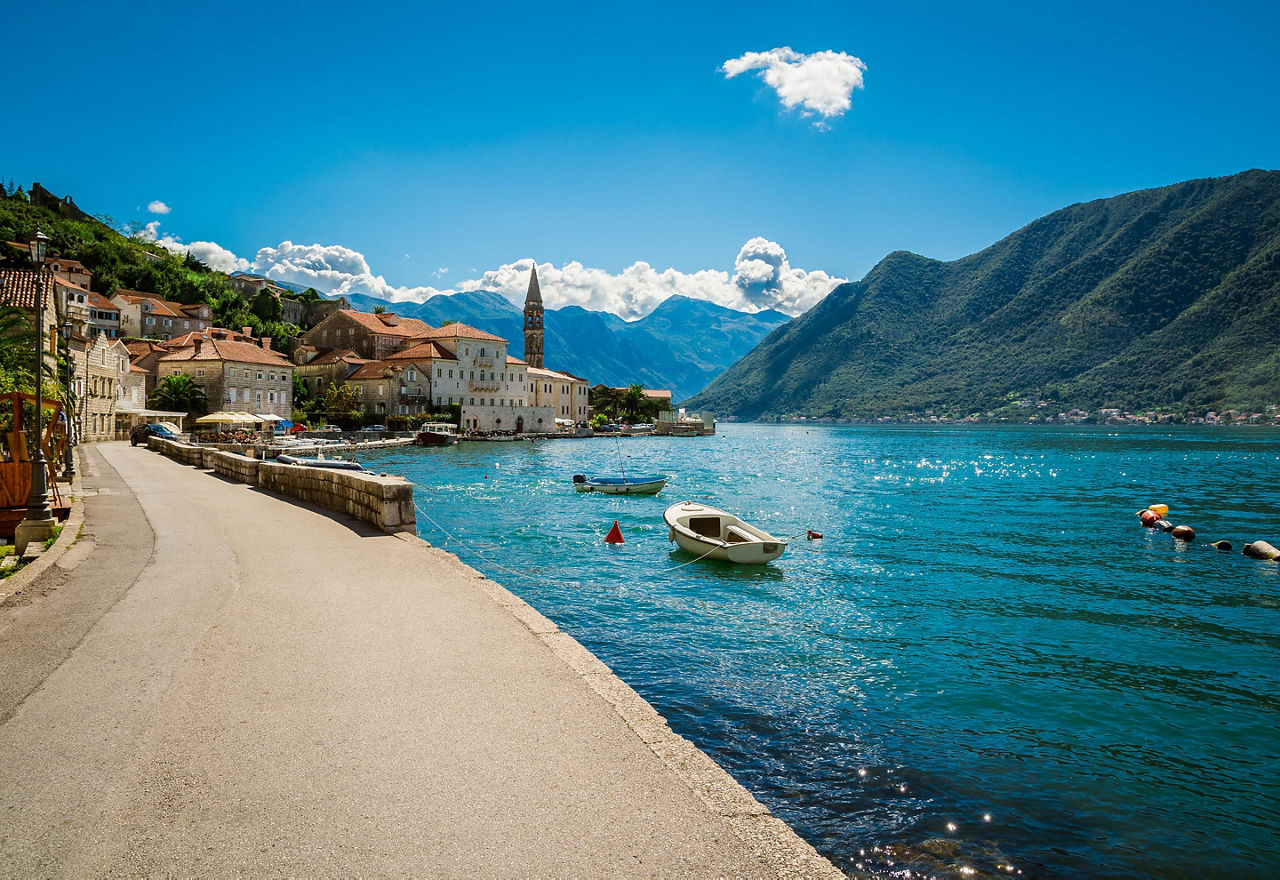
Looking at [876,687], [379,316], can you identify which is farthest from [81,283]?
[876,687]

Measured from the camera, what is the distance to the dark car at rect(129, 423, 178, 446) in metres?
52.4

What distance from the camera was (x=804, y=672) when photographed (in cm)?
1045

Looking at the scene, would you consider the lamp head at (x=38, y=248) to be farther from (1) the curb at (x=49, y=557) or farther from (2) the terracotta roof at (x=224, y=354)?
(2) the terracotta roof at (x=224, y=354)

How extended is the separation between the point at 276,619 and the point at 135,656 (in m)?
1.49

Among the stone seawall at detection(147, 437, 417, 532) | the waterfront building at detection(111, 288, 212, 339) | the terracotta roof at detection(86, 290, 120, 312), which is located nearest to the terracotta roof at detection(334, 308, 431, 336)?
the waterfront building at detection(111, 288, 212, 339)

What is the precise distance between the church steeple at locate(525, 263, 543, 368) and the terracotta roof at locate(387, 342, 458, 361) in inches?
1155

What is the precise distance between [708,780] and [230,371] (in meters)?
82.0

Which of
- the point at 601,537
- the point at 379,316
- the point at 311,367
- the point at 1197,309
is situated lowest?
the point at 601,537

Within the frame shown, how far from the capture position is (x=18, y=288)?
26938mm

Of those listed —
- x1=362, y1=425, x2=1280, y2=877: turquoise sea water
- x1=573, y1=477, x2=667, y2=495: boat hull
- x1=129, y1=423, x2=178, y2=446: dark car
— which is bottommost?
x1=362, y1=425, x2=1280, y2=877: turquoise sea water

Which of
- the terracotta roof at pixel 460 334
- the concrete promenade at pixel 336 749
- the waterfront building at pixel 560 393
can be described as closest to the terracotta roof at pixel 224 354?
the terracotta roof at pixel 460 334

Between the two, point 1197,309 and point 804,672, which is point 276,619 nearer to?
point 804,672

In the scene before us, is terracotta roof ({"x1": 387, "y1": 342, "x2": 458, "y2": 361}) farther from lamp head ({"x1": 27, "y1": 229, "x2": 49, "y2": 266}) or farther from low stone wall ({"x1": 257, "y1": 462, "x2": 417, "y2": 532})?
lamp head ({"x1": 27, "y1": 229, "x2": 49, "y2": 266})

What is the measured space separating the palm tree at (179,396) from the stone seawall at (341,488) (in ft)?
173
